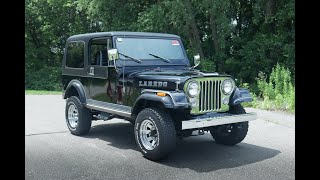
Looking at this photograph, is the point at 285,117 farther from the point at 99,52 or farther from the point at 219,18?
the point at 219,18

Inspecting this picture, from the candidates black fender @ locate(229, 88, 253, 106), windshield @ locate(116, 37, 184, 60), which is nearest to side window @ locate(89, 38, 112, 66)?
windshield @ locate(116, 37, 184, 60)

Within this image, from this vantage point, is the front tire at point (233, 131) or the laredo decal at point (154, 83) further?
the front tire at point (233, 131)

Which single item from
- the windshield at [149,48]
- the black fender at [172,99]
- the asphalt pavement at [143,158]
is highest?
the windshield at [149,48]

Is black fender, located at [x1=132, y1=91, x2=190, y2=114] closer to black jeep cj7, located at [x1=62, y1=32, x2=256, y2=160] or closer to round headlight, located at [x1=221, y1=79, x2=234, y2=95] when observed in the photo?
black jeep cj7, located at [x1=62, y1=32, x2=256, y2=160]

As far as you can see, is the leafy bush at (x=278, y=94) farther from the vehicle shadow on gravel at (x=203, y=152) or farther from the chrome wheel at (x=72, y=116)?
the chrome wheel at (x=72, y=116)

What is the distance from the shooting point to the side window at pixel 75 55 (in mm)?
7773

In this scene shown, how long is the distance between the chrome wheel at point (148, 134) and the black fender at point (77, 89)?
192 centimetres

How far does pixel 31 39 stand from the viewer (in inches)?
1129

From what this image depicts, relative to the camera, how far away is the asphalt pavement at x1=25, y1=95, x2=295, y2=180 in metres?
5.32

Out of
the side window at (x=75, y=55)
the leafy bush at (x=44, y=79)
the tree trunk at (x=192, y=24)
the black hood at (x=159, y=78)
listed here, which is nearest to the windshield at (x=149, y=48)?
the black hood at (x=159, y=78)

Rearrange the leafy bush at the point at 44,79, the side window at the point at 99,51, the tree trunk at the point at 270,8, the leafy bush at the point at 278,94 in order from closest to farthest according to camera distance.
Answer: the side window at the point at 99,51 → the leafy bush at the point at 278,94 → the tree trunk at the point at 270,8 → the leafy bush at the point at 44,79
